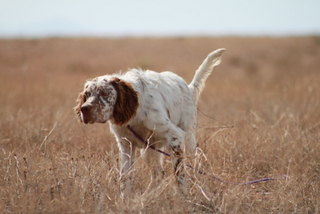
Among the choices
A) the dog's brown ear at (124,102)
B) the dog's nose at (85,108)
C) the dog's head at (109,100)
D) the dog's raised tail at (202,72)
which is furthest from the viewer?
the dog's raised tail at (202,72)

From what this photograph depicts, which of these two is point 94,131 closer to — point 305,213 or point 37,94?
point 305,213

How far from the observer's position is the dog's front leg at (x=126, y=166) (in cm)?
347

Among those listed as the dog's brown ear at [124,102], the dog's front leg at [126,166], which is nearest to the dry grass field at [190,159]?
the dog's front leg at [126,166]

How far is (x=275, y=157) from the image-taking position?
4.79 metres

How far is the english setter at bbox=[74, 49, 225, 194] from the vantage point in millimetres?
3387

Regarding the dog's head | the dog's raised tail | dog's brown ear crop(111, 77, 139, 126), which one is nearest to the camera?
the dog's head

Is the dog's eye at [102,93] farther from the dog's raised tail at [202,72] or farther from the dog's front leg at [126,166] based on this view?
the dog's raised tail at [202,72]

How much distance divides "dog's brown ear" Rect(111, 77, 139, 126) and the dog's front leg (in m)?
0.25

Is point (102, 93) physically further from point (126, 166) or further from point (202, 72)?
point (202, 72)

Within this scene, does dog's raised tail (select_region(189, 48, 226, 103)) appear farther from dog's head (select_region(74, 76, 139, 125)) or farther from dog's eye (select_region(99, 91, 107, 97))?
dog's eye (select_region(99, 91, 107, 97))

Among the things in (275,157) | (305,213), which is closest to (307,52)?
(275,157)

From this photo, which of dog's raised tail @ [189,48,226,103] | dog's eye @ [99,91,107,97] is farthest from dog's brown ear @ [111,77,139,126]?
dog's raised tail @ [189,48,226,103]

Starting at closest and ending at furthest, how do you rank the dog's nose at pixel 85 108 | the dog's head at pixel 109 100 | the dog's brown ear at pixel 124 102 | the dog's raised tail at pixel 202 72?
the dog's nose at pixel 85 108 → the dog's head at pixel 109 100 → the dog's brown ear at pixel 124 102 → the dog's raised tail at pixel 202 72

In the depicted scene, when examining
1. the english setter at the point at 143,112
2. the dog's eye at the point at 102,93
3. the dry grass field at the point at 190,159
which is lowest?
the dry grass field at the point at 190,159
